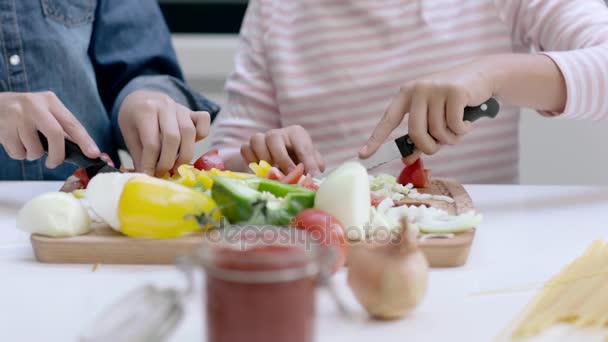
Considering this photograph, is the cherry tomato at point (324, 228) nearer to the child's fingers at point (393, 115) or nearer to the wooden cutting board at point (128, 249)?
the wooden cutting board at point (128, 249)

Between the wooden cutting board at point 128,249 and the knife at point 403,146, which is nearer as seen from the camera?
the wooden cutting board at point 128,249

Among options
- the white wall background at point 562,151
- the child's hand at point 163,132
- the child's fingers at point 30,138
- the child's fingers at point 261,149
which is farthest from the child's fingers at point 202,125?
the white wall background at point 562,151

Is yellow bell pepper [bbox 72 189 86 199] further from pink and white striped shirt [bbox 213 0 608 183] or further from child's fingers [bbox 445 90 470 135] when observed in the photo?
child's fingers [bbox 445 90 470 135]

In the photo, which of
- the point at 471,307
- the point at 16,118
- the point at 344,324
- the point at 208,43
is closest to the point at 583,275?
the point at 471,307

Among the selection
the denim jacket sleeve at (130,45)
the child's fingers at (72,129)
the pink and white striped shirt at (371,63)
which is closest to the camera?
the child's fingers at (72,129)

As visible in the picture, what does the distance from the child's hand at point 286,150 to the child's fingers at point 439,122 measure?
0.70ft

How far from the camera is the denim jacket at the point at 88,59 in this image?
1439 mm

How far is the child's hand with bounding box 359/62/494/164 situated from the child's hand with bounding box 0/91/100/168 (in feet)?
A: 1.29

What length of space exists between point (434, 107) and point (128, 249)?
45 centimetres

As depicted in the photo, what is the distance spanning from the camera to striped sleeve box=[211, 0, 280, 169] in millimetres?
1517

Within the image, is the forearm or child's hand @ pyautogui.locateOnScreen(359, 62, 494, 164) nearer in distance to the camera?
child's hand @ pyautogui.locateOnScreen(359, 62, 494, 164)

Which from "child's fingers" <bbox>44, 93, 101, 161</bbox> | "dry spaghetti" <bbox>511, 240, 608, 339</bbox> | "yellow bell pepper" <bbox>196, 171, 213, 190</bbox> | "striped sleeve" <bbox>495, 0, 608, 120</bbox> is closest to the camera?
"dry spaghetti" <bbox>511, 240, 608, 339</bbox>

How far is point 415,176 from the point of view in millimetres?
1153

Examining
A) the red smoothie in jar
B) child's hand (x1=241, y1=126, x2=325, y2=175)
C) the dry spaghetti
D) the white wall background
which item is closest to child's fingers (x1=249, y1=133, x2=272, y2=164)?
child's hand (x1=241, y1=126, x2=325, y2=175)
